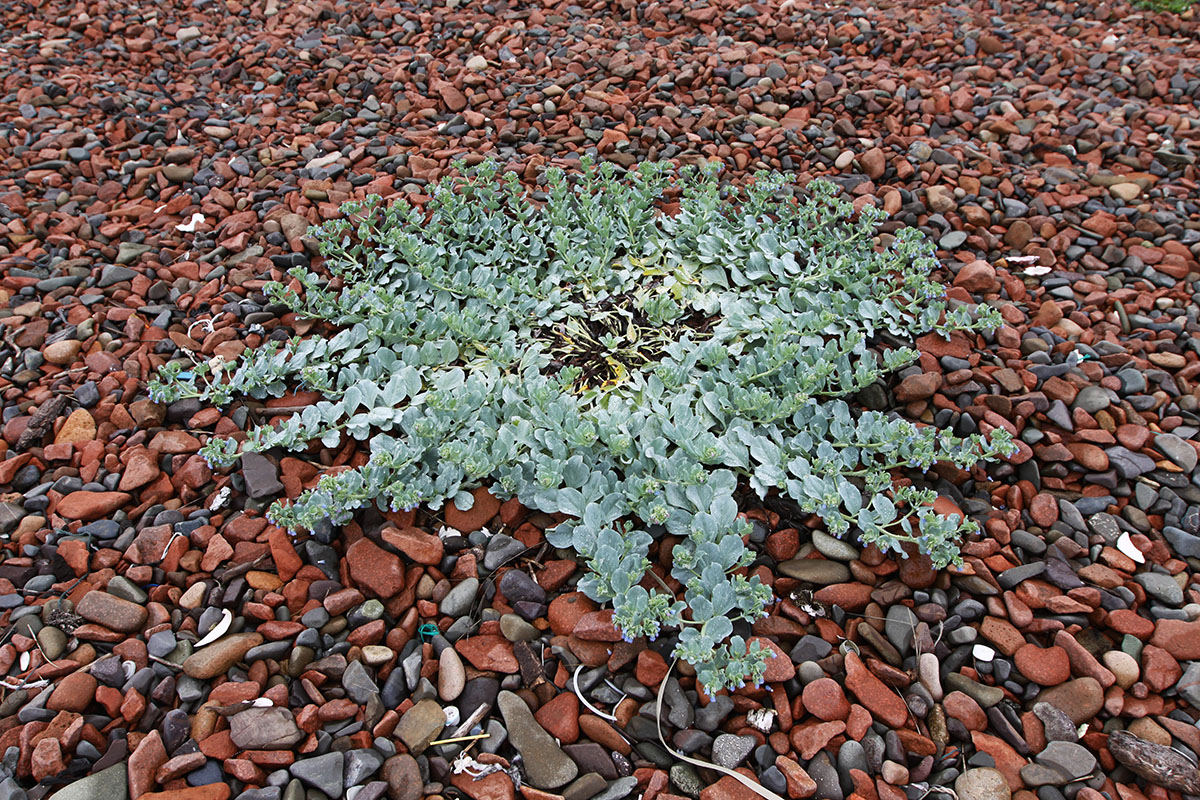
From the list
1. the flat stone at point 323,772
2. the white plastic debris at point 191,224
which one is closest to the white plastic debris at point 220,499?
the flat stone at point 323,772

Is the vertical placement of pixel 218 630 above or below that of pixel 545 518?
below

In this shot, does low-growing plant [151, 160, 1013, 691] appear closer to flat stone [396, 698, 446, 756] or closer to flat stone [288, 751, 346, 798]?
flat stone [396, 698, 446, 756]

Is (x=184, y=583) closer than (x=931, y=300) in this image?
Yes

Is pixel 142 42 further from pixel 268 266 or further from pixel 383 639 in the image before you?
A: pixel 383 639

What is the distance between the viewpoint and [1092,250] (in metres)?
3.54

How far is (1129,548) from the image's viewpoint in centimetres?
245

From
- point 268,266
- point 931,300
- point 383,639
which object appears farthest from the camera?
point 268,266

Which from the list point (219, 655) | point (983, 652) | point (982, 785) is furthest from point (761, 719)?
point (219, 655)

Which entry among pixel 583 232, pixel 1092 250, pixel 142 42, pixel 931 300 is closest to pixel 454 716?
pixel 583 232

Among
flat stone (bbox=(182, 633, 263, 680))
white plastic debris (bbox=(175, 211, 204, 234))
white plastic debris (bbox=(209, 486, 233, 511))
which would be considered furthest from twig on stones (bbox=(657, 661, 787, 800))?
white plastic debris (bbox=(175, 211, 204, 234))

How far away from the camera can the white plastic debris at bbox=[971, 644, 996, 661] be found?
2210mm

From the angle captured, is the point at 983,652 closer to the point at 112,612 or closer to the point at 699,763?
the point at 699,763

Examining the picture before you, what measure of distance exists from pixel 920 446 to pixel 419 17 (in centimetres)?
445

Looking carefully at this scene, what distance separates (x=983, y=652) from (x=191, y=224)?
3.72 metres
